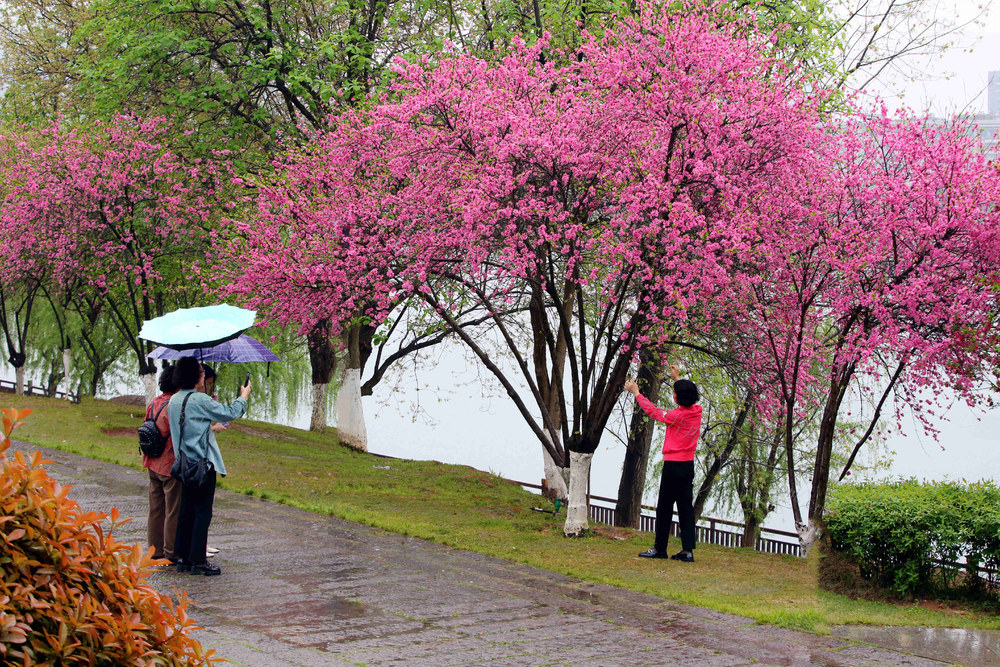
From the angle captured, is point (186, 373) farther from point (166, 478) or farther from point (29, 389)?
point (29, 389)

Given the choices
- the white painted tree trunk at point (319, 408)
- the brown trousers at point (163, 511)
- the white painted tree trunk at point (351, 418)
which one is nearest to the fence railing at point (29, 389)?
the white painted tree trunk at point (319, 408)

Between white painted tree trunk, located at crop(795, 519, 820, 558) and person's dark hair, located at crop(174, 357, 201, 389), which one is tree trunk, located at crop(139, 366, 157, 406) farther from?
white painted tree trunk, located at crop(795, 519, 820, 558)

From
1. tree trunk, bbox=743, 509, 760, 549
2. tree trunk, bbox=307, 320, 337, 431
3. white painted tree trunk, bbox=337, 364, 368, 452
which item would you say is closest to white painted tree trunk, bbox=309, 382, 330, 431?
tree trunk, bbox=307, 320, 337, 431

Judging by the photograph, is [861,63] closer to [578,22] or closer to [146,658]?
[578,22]

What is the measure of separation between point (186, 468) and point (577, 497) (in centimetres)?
600

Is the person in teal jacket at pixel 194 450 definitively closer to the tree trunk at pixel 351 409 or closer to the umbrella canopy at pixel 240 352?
the umbrella canopy at pixel 240 352

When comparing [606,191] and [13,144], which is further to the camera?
[13,144]

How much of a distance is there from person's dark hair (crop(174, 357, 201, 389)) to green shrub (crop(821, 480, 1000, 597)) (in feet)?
20.2

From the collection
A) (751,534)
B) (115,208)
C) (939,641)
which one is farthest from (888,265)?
(115,208)

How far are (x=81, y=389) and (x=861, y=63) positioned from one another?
3068 centimetres

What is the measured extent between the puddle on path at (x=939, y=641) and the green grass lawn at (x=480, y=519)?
0.79ft

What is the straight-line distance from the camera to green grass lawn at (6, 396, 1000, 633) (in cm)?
873

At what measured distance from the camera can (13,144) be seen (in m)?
27.0

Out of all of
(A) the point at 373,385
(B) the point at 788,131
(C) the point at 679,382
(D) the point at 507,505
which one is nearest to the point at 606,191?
(B) the point at 788,131
